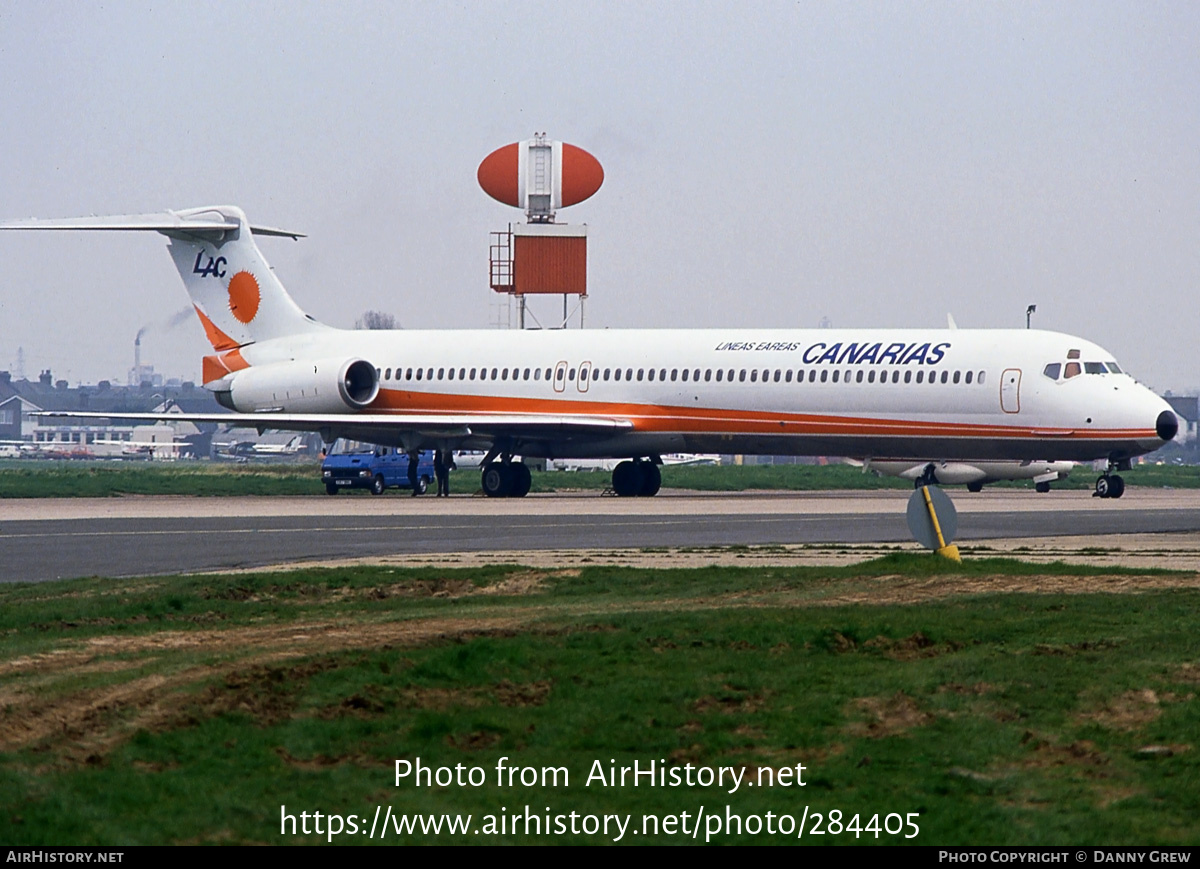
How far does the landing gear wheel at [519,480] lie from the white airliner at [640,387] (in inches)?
2.1

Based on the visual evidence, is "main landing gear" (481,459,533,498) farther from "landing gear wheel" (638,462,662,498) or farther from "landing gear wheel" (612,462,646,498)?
"landing gear wheel" (638,462,662,498)

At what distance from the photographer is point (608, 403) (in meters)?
41.1

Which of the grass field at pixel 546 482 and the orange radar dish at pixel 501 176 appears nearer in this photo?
the grass field at pixel 546 482

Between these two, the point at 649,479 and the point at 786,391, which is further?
the point at 649,479

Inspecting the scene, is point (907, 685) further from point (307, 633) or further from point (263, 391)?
point (263, 391)

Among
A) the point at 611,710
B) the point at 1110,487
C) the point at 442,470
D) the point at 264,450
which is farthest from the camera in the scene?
the point at 264,450

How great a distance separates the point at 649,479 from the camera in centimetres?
4284

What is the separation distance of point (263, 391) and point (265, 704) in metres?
35.8

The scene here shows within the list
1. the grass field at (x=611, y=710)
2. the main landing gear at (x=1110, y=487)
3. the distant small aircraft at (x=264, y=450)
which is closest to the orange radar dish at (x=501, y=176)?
the main landing gear at (x=1110, y=487)

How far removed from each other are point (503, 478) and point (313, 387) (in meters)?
5.73

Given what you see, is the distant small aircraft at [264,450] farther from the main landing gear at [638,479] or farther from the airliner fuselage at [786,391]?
the main landing gear at [638,479]

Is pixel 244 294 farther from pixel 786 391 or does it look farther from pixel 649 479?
pixel 786 391

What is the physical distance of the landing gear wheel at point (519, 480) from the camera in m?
41.7

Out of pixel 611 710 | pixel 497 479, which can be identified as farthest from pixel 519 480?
pixel 611 710
